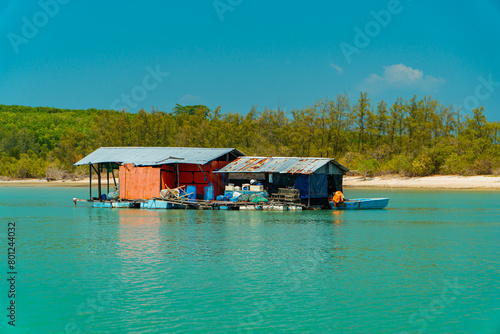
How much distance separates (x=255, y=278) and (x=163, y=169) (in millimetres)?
19624

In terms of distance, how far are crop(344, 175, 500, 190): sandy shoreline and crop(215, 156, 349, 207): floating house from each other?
3025 cm

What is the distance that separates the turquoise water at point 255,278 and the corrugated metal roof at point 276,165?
5568 millimetres

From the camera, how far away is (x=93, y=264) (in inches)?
632

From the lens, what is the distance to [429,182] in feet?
203

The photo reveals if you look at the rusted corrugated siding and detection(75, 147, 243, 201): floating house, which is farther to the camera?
the rusted corrugated siding

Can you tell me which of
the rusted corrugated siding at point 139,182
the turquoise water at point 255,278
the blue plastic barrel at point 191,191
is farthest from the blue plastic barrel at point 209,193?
the turquoise water at point 255,278

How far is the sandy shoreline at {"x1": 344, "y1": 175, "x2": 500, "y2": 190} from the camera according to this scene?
188 feet

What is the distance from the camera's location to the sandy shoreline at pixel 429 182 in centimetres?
5731

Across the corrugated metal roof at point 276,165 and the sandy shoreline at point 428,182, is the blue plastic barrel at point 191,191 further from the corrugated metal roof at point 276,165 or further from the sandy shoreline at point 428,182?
the sandy shoreline at point 428,182

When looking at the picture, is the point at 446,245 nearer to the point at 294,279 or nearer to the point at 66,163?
the point at 294,279

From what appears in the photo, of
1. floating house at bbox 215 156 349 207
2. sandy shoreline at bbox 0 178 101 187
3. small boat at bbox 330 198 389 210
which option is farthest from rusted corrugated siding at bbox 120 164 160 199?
sandy shoreline at bbox 0 178 101 187

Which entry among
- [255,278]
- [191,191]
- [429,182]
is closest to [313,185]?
[191,191]

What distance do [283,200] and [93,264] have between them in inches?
659

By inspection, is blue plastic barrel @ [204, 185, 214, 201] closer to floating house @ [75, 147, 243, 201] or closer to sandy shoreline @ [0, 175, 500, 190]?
floating house @ [75, 147, 243, 201]
